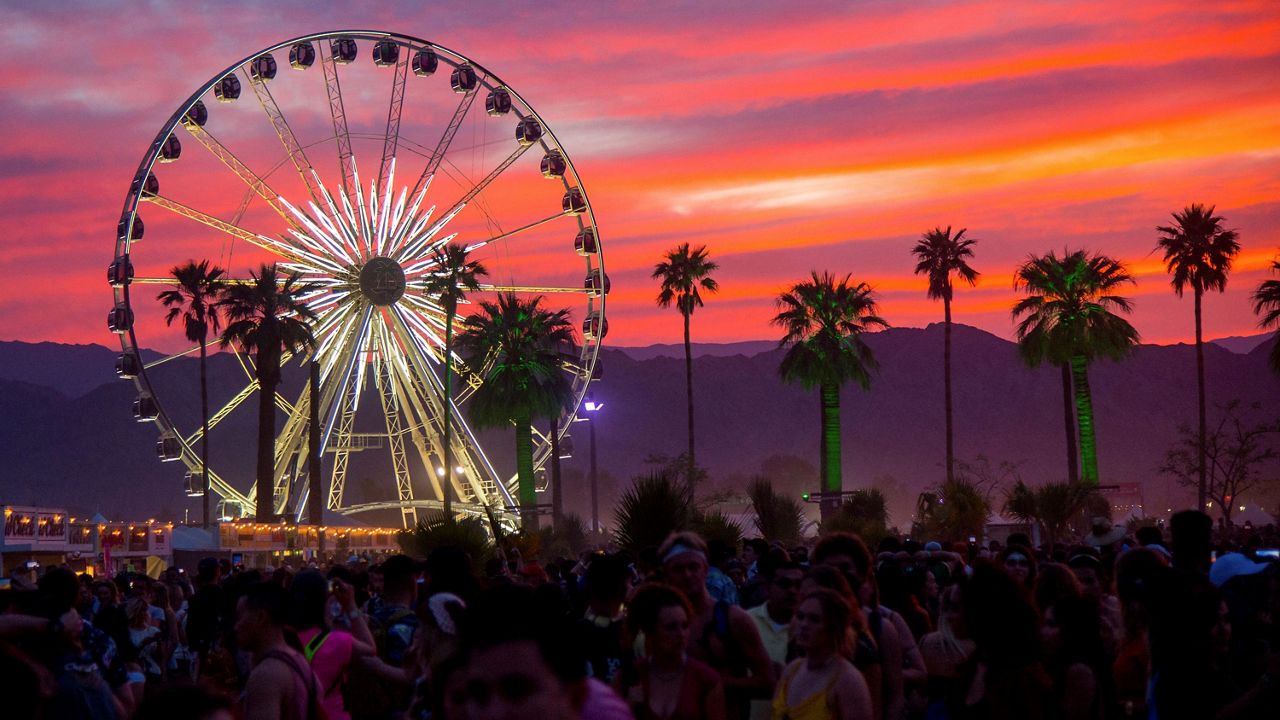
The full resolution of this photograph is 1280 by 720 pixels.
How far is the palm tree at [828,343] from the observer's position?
6353cm

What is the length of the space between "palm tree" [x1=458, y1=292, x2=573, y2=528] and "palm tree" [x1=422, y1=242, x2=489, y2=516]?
1364 mm

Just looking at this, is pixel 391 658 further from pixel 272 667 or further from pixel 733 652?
pixel 272 667

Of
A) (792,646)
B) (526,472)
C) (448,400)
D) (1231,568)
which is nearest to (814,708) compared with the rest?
(792,646)

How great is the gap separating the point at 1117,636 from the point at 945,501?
141 feet

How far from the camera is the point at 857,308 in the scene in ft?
213

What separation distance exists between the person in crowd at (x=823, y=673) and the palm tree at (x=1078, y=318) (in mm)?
55957

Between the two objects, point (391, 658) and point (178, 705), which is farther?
point (391, 658)

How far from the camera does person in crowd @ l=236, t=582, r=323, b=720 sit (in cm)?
677

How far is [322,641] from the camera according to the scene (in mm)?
7988

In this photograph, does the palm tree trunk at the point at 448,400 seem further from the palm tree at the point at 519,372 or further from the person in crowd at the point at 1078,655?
Answer: the person in crowd at the point at 1078,655

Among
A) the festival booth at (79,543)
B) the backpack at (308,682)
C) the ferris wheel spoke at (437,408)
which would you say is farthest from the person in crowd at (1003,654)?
the ferris wheel spoke at (437,408)

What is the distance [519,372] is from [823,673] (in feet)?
171

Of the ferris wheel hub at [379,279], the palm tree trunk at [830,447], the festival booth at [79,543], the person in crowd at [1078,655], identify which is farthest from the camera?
the palm tree trunk at [830,447]

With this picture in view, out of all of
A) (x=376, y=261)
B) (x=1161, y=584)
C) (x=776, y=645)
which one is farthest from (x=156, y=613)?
(x=376, y=261)
